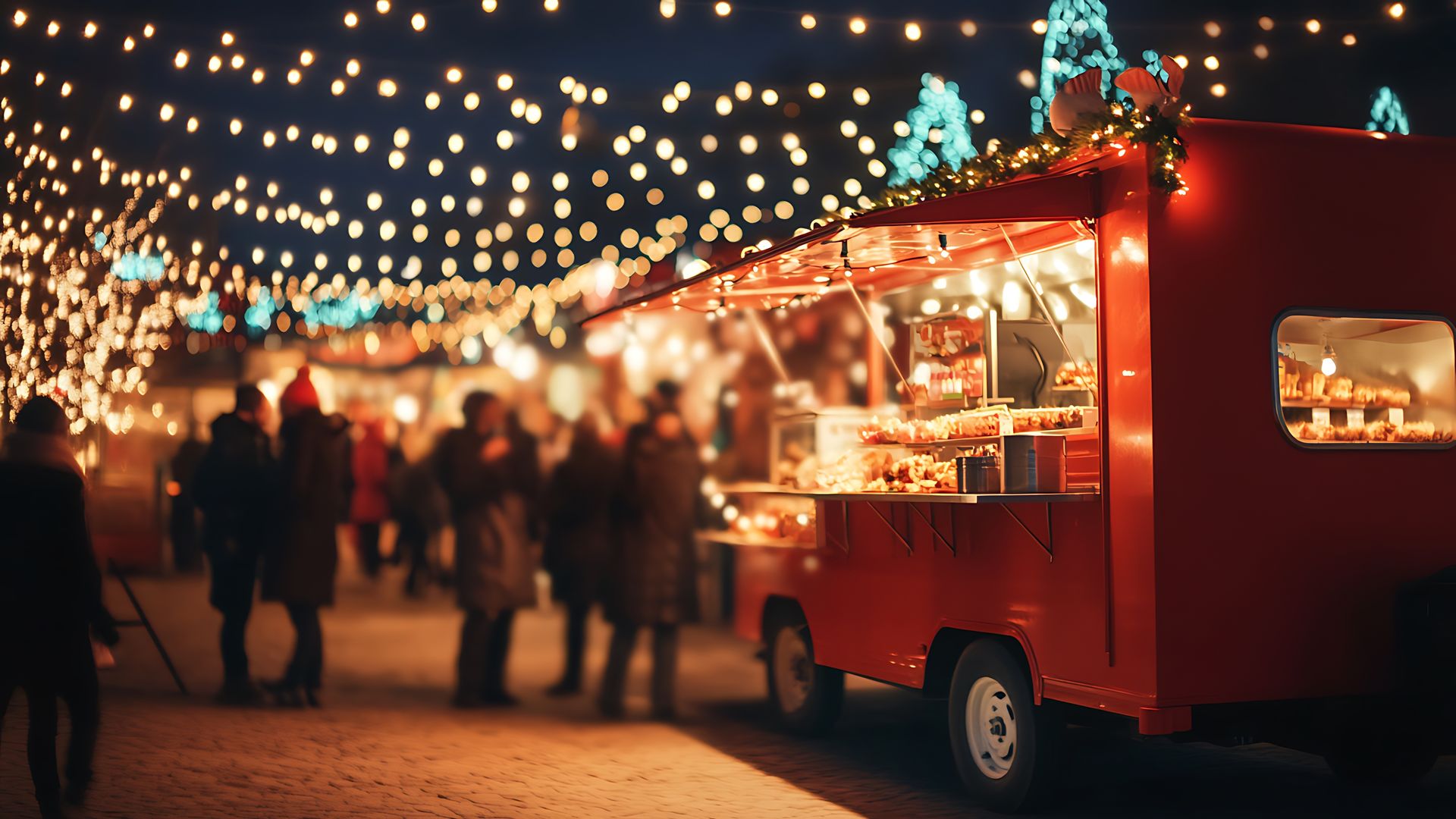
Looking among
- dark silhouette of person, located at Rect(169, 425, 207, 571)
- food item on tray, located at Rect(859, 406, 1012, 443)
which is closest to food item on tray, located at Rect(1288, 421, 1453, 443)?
food item on tray, located at Rect(859, 406, 1012, 443)

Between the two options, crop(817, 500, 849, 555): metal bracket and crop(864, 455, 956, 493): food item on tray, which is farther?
crop(817, 500, 849, 555): metal bracket

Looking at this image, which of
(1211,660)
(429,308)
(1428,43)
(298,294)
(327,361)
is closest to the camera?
(1211,660)

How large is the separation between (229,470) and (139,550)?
28.8 ft

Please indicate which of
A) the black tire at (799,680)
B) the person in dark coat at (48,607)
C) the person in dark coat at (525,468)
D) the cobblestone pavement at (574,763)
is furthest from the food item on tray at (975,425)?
the person in dark coat at (48,607)

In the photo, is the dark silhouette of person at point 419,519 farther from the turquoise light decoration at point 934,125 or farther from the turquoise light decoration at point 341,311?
the turquoise light decoration at point 934,125

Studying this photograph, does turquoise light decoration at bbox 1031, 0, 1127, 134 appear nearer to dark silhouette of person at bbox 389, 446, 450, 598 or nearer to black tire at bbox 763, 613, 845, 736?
black tire at bbox 763, 613, 845, 736

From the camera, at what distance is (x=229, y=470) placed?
9.80m

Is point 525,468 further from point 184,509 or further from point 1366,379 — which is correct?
point 184,509

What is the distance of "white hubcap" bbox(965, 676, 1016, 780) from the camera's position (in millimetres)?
6672

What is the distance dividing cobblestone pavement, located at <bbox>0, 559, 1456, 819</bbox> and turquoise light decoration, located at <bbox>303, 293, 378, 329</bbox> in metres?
10.9

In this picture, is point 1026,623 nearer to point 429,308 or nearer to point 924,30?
point 924,30

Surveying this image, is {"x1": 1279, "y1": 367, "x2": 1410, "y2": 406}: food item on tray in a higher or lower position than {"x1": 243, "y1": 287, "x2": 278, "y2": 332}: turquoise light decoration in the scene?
lower

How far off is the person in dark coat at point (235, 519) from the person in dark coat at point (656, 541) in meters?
2.40

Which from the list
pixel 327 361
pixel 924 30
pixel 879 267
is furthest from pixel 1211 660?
pixel 327 361
